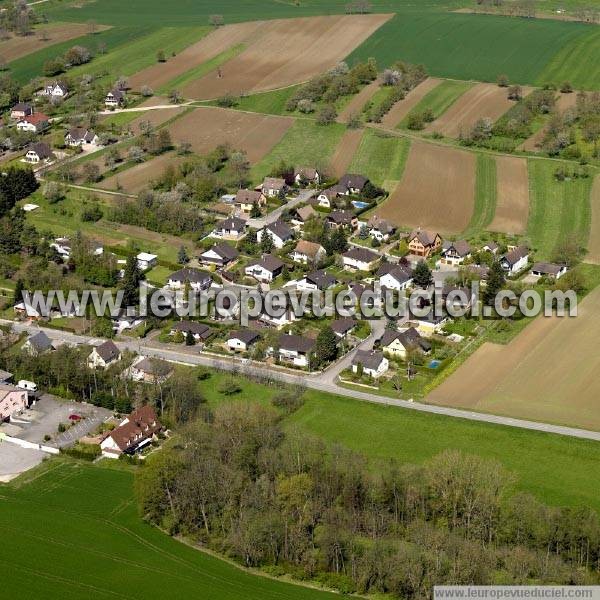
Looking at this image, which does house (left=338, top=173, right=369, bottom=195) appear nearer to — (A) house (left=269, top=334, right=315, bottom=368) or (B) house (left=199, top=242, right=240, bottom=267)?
(B) house (left=199, top=242, right=240, bottom=267)

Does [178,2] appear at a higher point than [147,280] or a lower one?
higher

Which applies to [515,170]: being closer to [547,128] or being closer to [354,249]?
[547,128]

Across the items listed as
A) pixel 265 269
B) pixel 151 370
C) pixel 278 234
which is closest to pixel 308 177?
A: pixel 278 234

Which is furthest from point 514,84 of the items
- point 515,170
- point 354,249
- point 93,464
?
point 93,464

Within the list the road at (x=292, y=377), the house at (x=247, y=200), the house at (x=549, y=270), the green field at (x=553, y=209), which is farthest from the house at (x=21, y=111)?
the house at (x=549, y=270)

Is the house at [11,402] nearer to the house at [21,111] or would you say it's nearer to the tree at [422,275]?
the tree at [422,275]

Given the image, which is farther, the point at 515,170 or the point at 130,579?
the point at 515,170
